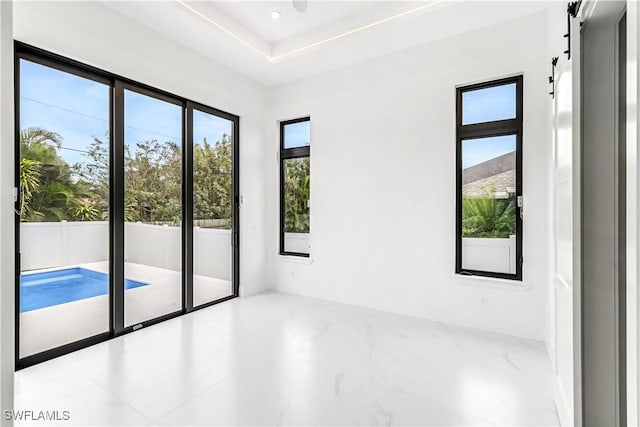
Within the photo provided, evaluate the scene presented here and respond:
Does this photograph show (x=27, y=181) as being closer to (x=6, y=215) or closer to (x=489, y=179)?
(x=6, y=215)

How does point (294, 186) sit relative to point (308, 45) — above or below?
below

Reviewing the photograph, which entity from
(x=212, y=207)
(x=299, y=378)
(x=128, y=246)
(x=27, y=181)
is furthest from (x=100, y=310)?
(x=299, y=378)

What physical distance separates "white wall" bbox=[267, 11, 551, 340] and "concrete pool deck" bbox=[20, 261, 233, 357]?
156 cm

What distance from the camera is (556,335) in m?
2.07

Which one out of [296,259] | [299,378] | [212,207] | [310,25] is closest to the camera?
[299,378]

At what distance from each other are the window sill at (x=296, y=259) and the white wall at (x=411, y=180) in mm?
24

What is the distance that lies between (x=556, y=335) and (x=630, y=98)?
1729mm

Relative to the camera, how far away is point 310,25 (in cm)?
352

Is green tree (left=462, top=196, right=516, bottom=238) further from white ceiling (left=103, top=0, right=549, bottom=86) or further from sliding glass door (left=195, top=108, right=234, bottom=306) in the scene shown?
sliding glass door (left=195, top=108, right=234, bottom=306)

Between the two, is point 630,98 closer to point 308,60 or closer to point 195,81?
point 308,60

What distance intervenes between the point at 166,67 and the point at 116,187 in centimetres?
139

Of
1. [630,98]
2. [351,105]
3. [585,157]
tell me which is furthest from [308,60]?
[630,98]

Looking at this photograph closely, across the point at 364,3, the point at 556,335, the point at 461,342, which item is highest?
the point at 364,3

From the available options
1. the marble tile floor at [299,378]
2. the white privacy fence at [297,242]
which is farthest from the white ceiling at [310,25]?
the marble tile floor at [299,378]
